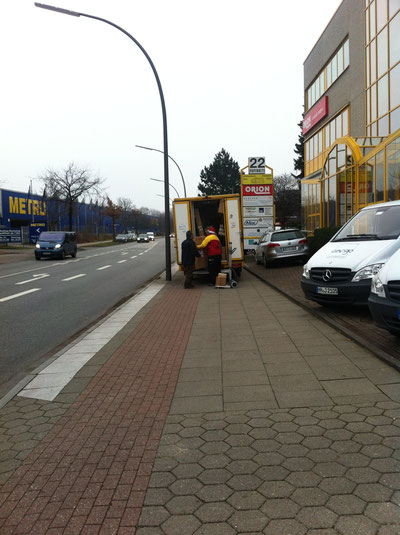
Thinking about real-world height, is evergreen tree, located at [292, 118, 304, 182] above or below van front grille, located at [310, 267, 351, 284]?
above

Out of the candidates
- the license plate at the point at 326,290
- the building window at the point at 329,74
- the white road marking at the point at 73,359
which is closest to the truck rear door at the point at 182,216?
the white road marking at the point at 73,359

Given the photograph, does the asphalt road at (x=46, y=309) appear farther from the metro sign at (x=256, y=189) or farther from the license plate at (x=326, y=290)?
the metro sign at (x=256, y=189)

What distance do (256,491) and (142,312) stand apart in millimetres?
7274

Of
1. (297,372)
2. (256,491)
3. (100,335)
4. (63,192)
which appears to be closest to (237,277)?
(100,335)

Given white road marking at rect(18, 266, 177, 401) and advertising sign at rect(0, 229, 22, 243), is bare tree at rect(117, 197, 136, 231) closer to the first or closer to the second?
advertising sign at rect(0, 229, 22, 243)

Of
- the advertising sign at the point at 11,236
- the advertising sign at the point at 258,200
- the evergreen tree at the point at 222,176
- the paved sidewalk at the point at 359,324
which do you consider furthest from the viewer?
the evergreen tree at the point at 222,176

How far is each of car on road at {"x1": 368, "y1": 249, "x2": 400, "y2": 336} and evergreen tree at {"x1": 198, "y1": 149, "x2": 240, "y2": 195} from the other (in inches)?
3323

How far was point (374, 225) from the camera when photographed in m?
8.80

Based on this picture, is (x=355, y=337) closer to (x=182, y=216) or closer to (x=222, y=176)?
(x=182, y=216)

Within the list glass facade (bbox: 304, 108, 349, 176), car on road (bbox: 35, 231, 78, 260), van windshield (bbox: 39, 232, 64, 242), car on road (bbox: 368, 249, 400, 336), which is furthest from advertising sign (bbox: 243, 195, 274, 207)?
car on road (bbox: 368, 249, 400, 336)

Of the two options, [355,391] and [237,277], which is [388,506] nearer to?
[355,391]

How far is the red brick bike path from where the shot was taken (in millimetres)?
2713

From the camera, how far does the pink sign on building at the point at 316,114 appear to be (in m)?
30.7

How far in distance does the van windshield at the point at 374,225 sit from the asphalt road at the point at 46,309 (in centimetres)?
521
